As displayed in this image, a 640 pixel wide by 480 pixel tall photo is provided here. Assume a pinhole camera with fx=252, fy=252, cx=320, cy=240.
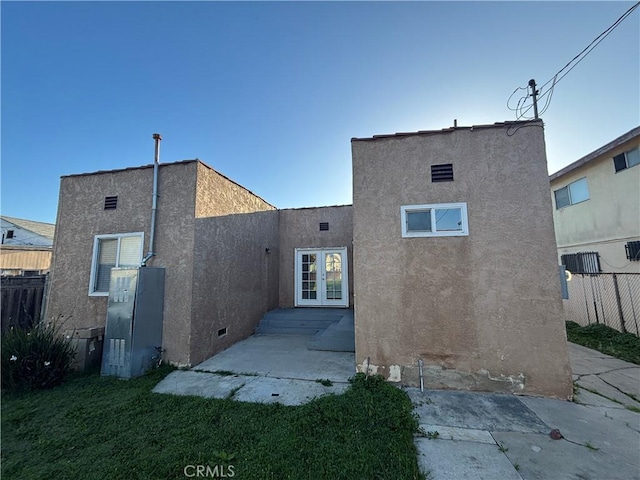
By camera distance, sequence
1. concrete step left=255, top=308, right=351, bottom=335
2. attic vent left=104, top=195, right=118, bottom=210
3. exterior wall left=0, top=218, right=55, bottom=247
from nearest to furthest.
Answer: attic vent left=104, top=195, right=118, bottom=210, concrete step left=255, top=308, right=351, bottom=335, exterior wall left=0, top=218, right=55, bottom=247

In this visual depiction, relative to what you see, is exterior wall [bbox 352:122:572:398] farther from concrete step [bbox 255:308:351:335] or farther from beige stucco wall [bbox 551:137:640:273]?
beige stucco wall [bbox 551:137:640:273]

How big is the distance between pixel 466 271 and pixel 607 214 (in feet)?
28.1

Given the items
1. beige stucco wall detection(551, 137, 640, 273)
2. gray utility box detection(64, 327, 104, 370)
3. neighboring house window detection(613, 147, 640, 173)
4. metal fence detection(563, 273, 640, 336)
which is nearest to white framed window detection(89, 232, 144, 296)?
gray utility box detection(64, 327, 104, 370)

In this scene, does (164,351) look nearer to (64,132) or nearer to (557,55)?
(64,132)

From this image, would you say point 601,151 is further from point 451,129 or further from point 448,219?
point 448,219

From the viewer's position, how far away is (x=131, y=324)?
4.60 metres

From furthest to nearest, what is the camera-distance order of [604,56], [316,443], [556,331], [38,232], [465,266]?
1. [38,232]
2. [604,56]
3. [465,266]
4. [556,331]
5. [316,443]

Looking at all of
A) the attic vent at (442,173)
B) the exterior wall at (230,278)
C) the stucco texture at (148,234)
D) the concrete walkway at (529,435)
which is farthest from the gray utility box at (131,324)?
the attic vent at (442,173)

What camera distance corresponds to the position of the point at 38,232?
55.5 ft

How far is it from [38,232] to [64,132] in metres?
15.4

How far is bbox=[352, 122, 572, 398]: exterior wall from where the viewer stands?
3.90 m

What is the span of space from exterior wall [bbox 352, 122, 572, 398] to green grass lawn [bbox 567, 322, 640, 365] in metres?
3.93

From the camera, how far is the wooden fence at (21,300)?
5457mm

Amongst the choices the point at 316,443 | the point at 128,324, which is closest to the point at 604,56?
the point at 316,443
